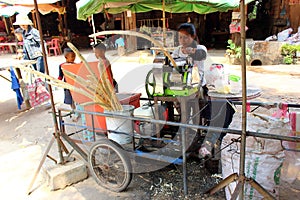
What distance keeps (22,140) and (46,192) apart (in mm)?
1822

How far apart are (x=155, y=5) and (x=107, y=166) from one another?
364 centimetres

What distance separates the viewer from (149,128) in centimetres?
302

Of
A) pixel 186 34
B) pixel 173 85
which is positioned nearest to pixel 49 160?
pixel 173 85

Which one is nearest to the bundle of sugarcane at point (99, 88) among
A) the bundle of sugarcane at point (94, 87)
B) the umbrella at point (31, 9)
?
the bundle of sugarcane at point (94, 87)

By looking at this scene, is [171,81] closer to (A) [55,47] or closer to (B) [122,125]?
(B) [122,125]

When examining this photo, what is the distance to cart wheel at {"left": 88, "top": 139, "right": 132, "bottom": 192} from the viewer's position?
2783 millimetres

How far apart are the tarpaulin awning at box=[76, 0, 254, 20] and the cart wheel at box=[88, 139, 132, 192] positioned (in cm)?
228

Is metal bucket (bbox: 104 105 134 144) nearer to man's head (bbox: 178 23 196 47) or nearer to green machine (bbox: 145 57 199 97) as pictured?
green machine (bbox: 145 57 199 97)

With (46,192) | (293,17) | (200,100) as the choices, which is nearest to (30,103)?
(46,192)

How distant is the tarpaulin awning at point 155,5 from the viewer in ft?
12.6

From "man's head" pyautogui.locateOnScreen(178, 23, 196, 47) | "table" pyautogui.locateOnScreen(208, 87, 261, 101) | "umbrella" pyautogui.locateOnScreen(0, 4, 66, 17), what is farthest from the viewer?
"umbrella" pyautogui.locateOnScreen(0, 4, 66, 17)

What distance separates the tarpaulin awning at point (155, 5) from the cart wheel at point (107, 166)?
2.28 metres

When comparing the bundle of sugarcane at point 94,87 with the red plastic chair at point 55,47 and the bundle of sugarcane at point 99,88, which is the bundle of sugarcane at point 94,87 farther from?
the red plastic chair at point 55,47

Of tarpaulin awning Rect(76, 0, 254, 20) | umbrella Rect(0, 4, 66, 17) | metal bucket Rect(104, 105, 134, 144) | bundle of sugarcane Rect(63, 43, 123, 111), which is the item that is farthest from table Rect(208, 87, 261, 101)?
umbrella Rect(0, 4, 66, 17)
